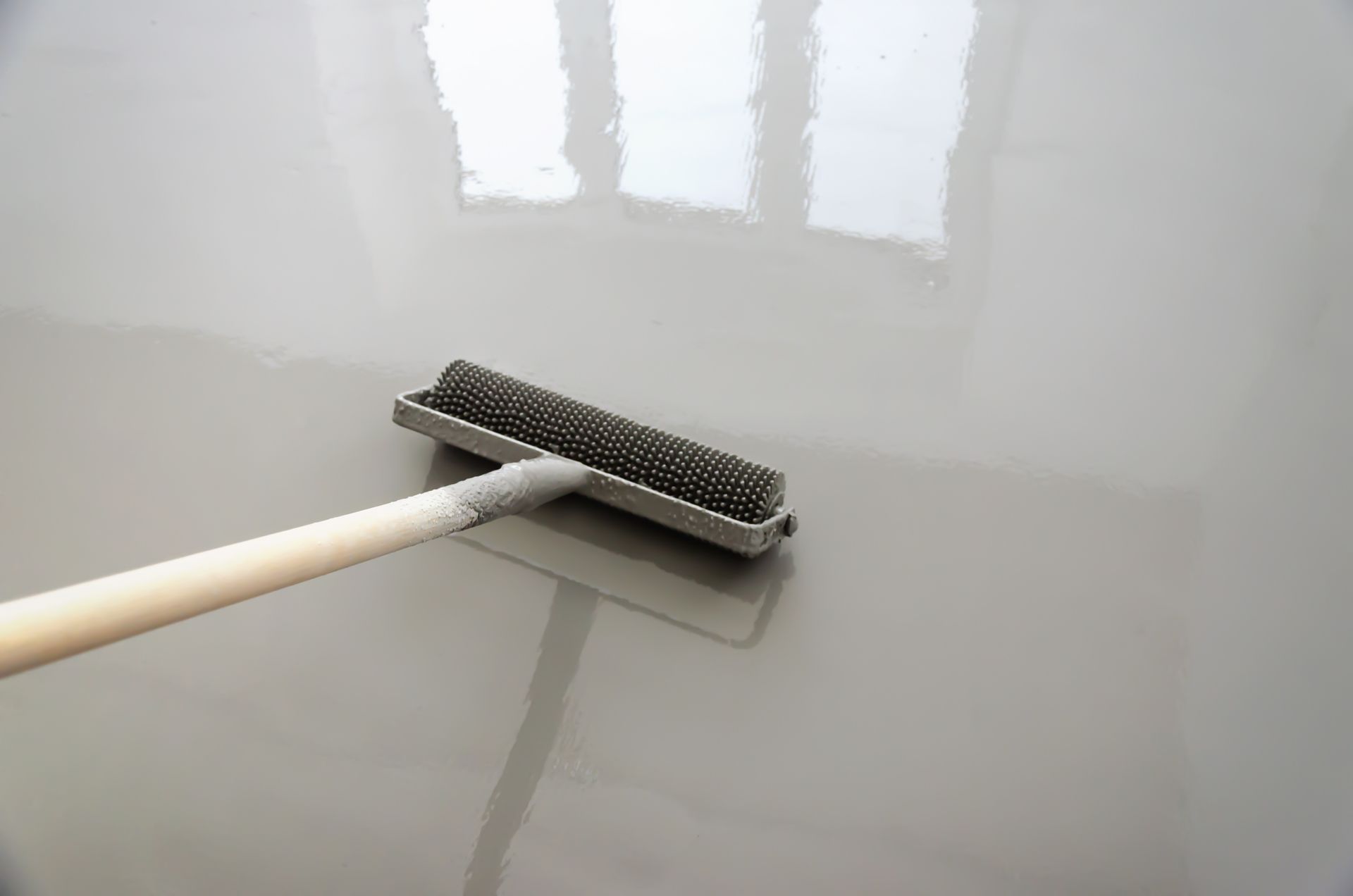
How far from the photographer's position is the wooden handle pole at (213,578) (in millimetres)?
443

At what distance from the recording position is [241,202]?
113cm

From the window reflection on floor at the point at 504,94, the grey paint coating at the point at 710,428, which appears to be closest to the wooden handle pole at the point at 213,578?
the grey paint coating at the point at 710,428

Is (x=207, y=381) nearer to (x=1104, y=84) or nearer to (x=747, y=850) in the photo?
(x=747, y=850)

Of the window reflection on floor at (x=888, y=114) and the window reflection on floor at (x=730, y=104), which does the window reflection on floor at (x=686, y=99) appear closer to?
the window reflection on floor at (x=730, y=104)

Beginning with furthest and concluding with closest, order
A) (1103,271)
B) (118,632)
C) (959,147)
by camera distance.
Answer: (959,147) → (1103,271) → (118,632)

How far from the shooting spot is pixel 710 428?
95 cm

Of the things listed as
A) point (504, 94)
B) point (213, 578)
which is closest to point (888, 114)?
point (504, 94)

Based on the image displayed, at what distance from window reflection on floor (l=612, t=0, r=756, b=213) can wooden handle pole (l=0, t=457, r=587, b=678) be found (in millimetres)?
563

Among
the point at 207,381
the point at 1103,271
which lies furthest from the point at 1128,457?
the point at 207,381

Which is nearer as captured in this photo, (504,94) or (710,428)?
(710,428)

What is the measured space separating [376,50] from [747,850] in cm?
114

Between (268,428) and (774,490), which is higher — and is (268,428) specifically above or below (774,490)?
below

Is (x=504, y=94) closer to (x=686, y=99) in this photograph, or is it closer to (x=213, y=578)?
(x=686, y=99)

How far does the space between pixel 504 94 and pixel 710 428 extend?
600 millimetres
